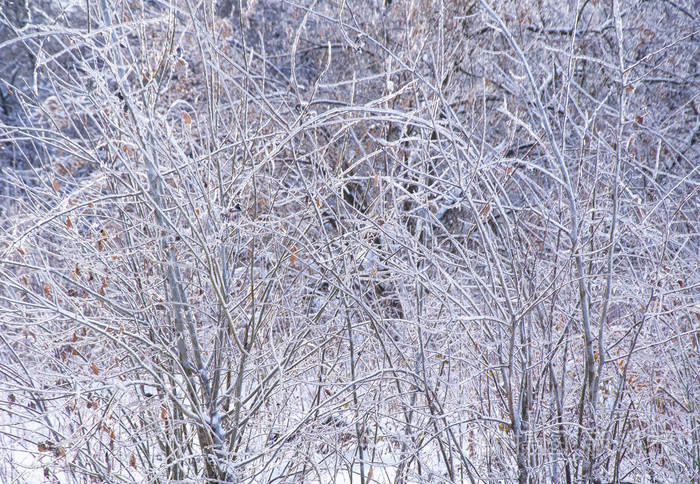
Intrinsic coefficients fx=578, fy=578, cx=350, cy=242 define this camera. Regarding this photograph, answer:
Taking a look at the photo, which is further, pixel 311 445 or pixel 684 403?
pixel 684 403

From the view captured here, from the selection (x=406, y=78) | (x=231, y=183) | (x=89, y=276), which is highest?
(x=406, y=78)

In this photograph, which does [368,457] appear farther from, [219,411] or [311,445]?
[219,411]

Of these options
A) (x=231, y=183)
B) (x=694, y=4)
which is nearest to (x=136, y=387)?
(x=231, y=183)

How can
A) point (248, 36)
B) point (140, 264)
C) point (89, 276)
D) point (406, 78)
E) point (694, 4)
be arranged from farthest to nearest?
point (248, 36)
point (694, 4)
point (406, 78)
point (89, 276)
point (140, 264)

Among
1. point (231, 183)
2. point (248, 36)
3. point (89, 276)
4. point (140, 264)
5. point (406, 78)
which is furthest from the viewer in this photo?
point (248, 36)

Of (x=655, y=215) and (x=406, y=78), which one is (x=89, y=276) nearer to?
(x=655, y=215)

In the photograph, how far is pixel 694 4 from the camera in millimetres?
8234

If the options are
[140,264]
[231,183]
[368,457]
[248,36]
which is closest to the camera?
[231,183]

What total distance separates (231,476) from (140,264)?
142 cm

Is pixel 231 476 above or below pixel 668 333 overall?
below

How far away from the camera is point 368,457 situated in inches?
175

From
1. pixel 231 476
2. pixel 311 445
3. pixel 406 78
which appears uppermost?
pixel 406 78

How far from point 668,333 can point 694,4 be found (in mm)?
Result: 6371

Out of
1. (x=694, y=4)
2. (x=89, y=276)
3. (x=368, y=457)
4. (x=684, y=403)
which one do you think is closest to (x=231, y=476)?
(x=368, y=457)
